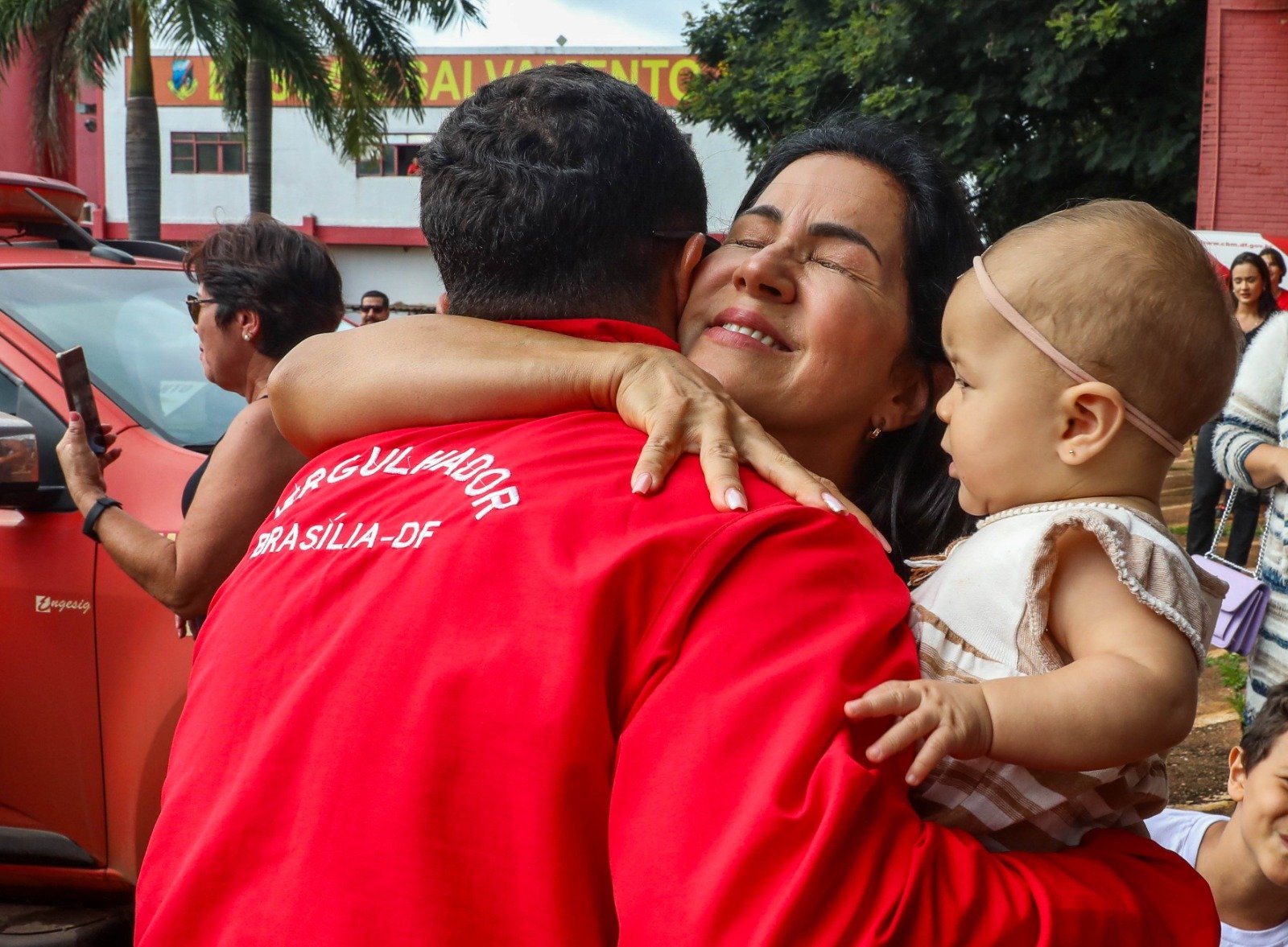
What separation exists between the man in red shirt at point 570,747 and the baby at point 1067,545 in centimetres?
9

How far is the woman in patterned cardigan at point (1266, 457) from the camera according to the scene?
11.7ft

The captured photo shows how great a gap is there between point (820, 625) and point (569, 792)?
0.28 meters

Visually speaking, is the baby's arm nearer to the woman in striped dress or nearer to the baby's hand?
the baby's hand

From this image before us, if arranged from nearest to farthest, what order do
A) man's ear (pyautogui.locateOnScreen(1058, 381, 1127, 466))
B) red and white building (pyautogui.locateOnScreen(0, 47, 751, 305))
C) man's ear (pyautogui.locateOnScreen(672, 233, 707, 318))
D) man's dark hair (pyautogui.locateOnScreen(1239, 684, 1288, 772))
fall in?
man's ear (pyautogui.locateOnScreen(1058, 381, 1127, 466)), man's ear (pyautogui.locateOnScreen(672, 233, 707, 318)), man's dark hair (pyautogui.locateOnScreen(1239, 684, 1288, 772)), red and white building (pyautogui.locateOnScreen(0, 47, 751, 305))

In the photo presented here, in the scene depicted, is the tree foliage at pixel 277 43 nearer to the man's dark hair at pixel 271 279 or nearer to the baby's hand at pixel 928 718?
the man's dark hair at pixel 271 279

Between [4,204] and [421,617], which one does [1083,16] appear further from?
[421,617]

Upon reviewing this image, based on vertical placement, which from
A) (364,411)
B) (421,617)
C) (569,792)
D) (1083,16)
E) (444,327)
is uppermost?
(1083,16)

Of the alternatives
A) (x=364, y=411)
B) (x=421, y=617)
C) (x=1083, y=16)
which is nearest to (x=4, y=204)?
(x=364, y=411)

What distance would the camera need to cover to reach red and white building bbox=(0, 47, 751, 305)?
33156 mm

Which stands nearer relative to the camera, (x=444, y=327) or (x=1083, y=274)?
(x=1083, y=274)

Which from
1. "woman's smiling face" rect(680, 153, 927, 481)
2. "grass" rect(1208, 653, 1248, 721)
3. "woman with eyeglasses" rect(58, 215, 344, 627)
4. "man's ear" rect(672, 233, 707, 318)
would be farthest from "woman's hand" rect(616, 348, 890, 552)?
"grass" rect(1208, 653, 1248, 721)

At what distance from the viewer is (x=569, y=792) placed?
1194 millimetres

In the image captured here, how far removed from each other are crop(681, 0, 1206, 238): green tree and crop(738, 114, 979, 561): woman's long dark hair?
11443 millimetres

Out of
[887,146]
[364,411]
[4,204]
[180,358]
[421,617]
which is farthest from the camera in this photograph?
[4,204]
